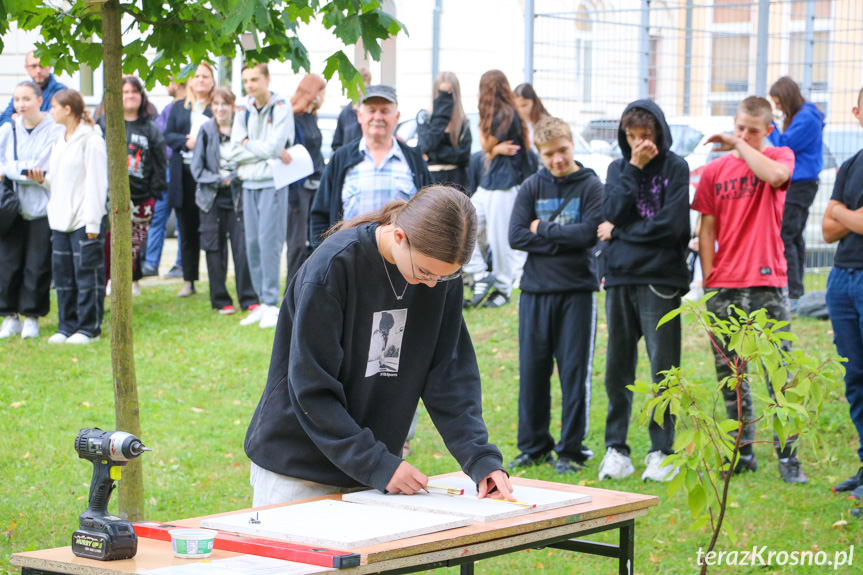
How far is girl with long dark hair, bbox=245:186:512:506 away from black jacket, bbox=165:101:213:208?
26.1ft

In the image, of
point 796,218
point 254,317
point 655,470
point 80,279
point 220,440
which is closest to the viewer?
point 655,470

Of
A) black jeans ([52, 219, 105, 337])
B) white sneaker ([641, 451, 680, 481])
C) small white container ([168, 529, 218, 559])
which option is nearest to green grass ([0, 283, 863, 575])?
white sneaker ([641, 451, 680, 481])

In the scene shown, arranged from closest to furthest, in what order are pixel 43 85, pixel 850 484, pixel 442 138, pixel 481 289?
pixel 850 484 < pixel 442 138 < pixel 481 289 < pixel 43 85

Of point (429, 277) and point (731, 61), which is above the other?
point (731, 61)

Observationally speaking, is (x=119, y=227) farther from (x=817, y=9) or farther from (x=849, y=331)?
(x=817, y=9)

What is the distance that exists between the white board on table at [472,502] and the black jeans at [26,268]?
7.17 m

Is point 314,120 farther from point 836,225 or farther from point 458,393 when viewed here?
point 458,393

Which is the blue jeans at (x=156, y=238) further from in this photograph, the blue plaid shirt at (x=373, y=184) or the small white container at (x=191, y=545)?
the small white container at (x=191, y=545)

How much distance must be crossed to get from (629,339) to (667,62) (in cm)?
431

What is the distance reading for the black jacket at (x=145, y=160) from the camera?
10227 mm

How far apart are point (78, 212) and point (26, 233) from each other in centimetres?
88

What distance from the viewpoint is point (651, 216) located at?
6.06 m

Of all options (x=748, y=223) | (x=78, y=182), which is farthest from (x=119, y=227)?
(x=78, y=182)

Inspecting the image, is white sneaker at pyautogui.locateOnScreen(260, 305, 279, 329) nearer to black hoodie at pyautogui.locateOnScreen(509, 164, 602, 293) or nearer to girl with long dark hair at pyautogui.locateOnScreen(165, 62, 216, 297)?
girl with long dark hair at pyautogui.locateOnScreen(165, 62, 216, 297)
